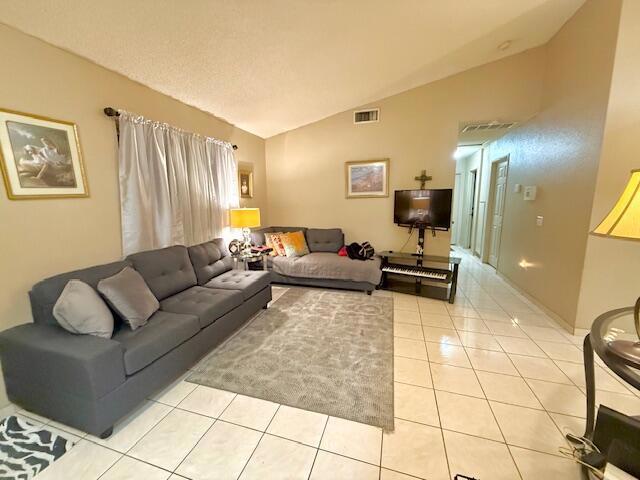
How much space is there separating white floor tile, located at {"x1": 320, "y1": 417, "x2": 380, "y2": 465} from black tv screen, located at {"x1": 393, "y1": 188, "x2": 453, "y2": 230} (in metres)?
2.96

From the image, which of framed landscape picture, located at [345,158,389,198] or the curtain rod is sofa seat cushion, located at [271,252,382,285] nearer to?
framed landscape picture, located at [345,158,389,198]

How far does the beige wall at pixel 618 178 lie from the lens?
2182 millimetres

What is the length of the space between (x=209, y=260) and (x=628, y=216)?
3321mm

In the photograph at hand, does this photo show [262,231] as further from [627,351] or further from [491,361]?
[627,351]

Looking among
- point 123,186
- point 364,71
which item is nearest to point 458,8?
point 364,71

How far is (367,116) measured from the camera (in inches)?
167

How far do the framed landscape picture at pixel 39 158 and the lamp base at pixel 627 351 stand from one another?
3.43 meters

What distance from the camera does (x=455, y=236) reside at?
766 cm

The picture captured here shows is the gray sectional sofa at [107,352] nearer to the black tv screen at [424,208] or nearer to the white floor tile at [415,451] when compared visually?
the white floor tile at [415,451]

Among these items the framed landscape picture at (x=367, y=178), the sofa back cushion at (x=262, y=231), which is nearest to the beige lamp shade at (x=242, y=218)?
the sofa back cushion at (x=262, y=231)

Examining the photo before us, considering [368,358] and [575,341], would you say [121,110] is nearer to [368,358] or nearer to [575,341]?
[368,358]

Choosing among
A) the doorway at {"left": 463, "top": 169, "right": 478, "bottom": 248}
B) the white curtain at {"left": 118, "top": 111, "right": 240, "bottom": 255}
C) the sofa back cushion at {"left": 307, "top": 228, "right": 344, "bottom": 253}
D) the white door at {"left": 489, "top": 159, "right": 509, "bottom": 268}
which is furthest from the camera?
the doorway at {"left": 463, "top": 169, "right": 478, "bottom": 248}

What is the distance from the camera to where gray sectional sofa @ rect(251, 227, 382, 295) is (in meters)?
3.68

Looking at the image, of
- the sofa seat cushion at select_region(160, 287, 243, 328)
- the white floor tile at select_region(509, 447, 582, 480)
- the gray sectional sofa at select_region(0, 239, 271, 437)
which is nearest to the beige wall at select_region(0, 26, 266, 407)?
the gray sectional sofa at select_region(0, 239, 271, 437)
